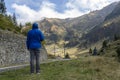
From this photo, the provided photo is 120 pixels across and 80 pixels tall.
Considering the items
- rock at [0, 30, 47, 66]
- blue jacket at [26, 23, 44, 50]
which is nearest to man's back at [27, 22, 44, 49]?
Answer: blue jacket at [26, 23, 44, 50]

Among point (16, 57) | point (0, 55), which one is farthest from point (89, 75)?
point (16, 57)

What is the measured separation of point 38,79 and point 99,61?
671cm

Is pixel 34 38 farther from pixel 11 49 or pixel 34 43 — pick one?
pixel 11 49

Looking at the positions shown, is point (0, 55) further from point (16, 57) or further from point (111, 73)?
point (111, 73)

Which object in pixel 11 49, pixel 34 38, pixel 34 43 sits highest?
pixel 11 49

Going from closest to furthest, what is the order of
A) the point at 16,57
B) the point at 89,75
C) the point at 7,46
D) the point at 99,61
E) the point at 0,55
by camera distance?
the point at 89,75 < the point at 99,61 < the point at 0,55 < the point at 7,46 < the point at 16,57

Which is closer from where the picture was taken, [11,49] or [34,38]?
[34,38]

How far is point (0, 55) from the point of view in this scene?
2916 centimetres

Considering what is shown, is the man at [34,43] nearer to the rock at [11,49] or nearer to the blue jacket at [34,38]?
the blue jacket at [34,38]

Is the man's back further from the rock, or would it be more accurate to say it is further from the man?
the rock

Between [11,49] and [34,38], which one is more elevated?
[11,49]

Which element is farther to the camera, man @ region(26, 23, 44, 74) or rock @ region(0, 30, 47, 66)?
rock @ region(0, 30, 47, 66)

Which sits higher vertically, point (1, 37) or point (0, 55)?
point (1, 37)

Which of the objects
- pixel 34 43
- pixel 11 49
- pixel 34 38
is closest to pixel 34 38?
pixel 34 38
